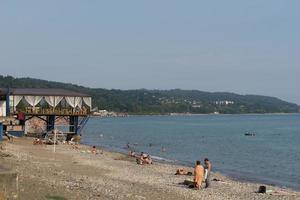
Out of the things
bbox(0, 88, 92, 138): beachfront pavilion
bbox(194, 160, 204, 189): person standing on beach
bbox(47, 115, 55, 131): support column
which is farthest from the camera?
bbox(47, 115, 55, 131): support column

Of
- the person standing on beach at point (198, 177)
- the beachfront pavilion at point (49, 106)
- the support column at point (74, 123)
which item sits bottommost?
the person standing on beach at point (198, 177)

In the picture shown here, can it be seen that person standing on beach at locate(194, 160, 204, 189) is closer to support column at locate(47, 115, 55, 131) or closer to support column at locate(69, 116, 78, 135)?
support column at locate(69, 116, 78, 135)

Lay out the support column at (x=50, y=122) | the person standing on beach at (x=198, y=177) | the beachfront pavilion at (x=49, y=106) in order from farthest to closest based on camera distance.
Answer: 1. the support column at (x=50, y=122)
2. the beachfront pavilion at (x=49, y=106)
3. the person standing on beach at (x=198, y=177)

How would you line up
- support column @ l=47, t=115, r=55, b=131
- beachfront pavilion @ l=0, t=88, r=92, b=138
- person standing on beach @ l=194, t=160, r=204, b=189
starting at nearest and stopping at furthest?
person standing on beach @ l=194, t=160, r=204, b=189 → beachfront pavilion @ l=0, t=88, r=92, b=138 → support column @ l=47, t=115, r=55, b=131

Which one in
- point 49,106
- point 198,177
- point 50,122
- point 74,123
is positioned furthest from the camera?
point 50,122

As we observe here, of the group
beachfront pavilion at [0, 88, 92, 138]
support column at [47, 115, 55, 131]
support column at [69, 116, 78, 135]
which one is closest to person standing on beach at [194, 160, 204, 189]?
beachfront pavilion at [0, 88, 92, 138]

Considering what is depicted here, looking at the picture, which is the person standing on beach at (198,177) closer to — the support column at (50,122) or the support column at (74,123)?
the support column at (74,123)

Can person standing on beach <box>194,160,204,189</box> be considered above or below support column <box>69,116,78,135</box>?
below

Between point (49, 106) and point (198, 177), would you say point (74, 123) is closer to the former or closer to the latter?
point (49, 106)

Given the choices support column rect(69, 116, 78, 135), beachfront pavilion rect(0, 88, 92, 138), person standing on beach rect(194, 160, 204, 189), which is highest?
beachfront pavilion rect(0, 88, 92, 138)

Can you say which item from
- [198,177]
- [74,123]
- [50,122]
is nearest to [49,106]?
[50,122]

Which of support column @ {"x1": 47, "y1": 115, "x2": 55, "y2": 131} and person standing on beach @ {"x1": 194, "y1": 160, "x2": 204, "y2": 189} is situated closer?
person standing on beach @ {"x1": 194, "y1": 160, "x2": 204, "y2": 189}

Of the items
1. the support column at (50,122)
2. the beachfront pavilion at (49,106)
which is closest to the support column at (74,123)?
the beachfront pavilion at (49,106)

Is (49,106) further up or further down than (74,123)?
further up
